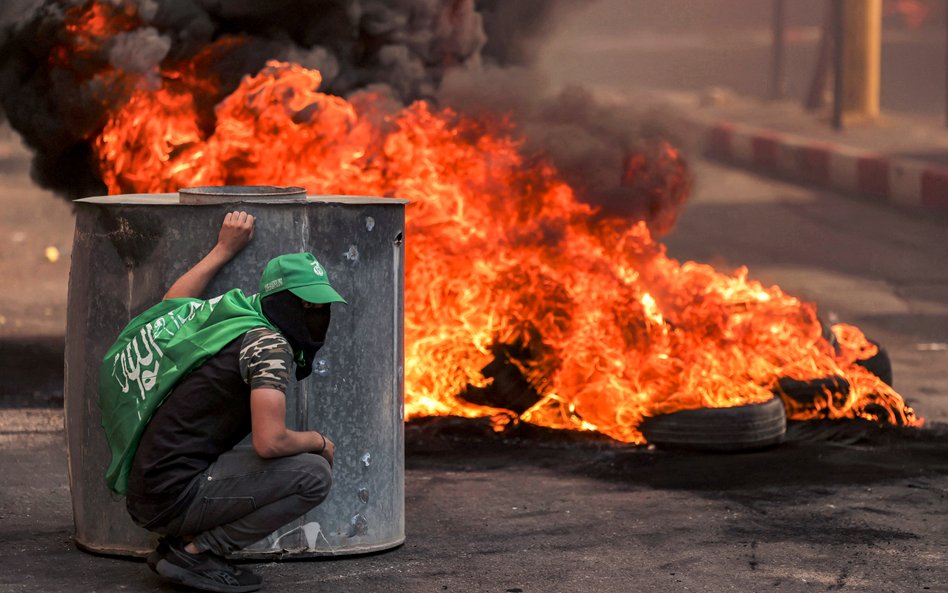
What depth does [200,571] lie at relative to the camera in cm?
495

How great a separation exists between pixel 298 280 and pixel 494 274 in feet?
9.87

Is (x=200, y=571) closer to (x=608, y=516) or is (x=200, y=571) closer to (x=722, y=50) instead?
(x=608, y=516)

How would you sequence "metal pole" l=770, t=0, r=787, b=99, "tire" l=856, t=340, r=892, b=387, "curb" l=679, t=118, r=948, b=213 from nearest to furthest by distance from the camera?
"tire" l=856, t=340, r=892, b=387 → "curb" l=679, t=118, r=948, b=213 → "metal pole" l=770, t=0, r=787, b=99

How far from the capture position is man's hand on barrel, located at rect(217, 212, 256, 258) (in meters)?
5.18

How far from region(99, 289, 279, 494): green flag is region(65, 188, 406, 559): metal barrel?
12.3 inches

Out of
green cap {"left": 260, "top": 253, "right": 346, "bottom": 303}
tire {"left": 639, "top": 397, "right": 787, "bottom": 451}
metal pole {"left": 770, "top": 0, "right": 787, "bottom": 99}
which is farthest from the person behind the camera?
metal pole {"left": 770, "top": 0, "right": 787, "bottom": 99}

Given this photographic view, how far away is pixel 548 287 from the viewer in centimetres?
771

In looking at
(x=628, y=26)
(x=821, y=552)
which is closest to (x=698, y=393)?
(x=821, y=552)

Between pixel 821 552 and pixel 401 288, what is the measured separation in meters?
1.75

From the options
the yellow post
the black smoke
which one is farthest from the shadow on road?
the yellow post

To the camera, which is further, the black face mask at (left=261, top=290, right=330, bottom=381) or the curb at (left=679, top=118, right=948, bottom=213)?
the curb at (left=679, top=118, right=948, bottom=213)

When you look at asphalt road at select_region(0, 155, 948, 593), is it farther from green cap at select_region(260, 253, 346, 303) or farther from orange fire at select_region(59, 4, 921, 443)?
green cap at select_region(260, 253, 346, 303)

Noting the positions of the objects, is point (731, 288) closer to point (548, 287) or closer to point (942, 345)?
point (548, 287)

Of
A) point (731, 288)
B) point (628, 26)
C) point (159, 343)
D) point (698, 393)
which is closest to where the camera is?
point (159, 343)
